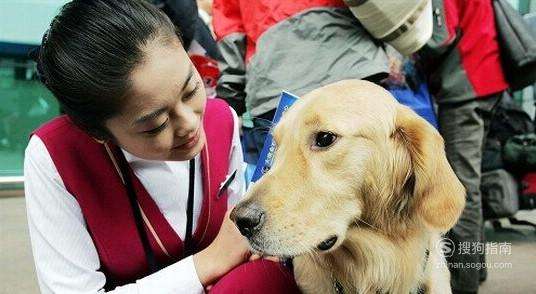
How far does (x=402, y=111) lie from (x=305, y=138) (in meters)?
0.26

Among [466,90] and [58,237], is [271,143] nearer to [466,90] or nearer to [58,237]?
[58,237]

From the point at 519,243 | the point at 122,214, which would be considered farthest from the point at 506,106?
the point at 122,214

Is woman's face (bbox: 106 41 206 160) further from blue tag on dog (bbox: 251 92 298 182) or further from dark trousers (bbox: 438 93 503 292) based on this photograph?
dark trousers (bbox: 438 93 503 292)

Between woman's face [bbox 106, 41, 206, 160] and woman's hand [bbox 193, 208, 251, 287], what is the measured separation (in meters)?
0.21

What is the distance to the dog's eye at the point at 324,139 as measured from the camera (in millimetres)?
1129

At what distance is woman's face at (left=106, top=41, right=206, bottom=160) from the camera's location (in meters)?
1.01

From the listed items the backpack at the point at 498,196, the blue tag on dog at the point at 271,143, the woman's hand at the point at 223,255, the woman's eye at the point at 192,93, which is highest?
the woman's eye at the point at 192,93

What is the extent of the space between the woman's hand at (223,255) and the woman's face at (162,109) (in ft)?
0.70

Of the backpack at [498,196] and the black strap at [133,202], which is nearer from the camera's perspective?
the black strap at [133,202]

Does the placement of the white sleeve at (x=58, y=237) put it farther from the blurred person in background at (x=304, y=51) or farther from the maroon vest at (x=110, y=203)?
the blurred person in background at (x=304, y=51)

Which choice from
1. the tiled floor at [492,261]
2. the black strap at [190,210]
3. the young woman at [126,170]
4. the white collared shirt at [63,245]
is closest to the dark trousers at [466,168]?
the tiled floor at [492,261]

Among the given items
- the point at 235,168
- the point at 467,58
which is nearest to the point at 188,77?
the point at 235,168

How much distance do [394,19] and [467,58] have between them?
89 cm

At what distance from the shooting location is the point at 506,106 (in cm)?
364
